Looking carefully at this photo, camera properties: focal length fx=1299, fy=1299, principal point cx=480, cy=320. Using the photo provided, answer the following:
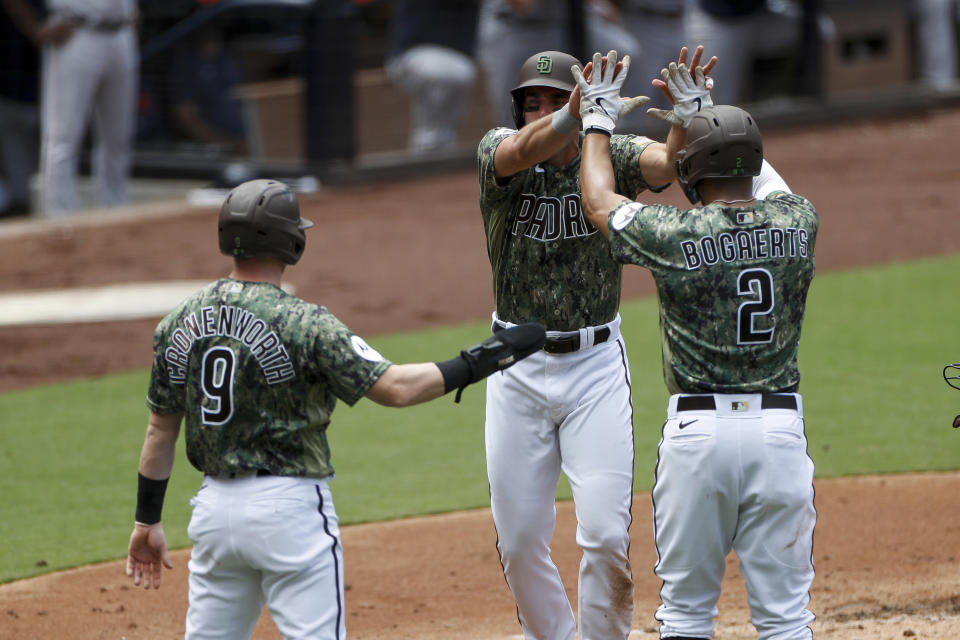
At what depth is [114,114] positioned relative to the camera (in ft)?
43.3

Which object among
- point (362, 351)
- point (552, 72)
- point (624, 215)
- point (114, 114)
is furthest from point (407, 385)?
point (114, 114)

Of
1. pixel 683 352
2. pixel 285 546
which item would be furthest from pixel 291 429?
pixel 683 352

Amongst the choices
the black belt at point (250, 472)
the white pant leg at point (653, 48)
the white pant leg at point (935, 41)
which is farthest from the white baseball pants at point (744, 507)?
the white pant leg at point (935, 41)

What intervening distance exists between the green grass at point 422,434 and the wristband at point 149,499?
2.27m

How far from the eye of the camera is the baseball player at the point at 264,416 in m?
3.34

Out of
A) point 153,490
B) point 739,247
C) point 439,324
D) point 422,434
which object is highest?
point 739,247

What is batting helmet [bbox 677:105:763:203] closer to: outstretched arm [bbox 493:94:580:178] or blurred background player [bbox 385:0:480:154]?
outstretched arm [bbox 493:94:580:178]

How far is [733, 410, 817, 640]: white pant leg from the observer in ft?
11.7

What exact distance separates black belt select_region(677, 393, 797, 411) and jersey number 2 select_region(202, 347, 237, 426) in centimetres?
126

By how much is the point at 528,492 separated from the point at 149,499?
4.11 feet

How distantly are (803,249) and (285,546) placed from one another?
1.63 metres

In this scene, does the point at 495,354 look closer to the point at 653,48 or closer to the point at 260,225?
the point at 260,225

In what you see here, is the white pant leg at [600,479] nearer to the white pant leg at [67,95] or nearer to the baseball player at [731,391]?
the baseball player at [731,391]

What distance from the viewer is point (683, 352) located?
3.71 meters
